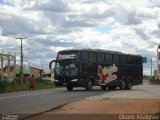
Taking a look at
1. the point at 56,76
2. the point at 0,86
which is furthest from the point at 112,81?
the point at 0,86

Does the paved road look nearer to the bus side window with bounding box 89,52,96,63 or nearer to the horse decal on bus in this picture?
the bus side window with bounding box 89,52,96,63

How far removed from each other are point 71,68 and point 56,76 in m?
1.64

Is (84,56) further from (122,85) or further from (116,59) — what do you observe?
(122,85)

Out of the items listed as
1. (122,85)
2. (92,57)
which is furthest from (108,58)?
(122,85)

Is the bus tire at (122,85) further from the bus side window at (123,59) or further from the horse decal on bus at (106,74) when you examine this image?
the bus side window at (123,59)

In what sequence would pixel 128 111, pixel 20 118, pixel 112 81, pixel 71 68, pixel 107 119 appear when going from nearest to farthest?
1. pixel 107 119
2. pixel 20 118
3. pixel 128 111
4. pixel 71 68
5. pixel 112 81

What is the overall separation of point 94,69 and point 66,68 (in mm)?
2654

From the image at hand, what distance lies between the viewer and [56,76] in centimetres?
4409

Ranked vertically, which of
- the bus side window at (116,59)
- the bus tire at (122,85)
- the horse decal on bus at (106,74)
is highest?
the bus side window at (116,59)

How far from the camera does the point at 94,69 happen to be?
4472 centimetres

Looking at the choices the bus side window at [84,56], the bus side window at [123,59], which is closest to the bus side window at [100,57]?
the bus side window at [84,56]

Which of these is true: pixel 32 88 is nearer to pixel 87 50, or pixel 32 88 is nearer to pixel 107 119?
pixel 87 50

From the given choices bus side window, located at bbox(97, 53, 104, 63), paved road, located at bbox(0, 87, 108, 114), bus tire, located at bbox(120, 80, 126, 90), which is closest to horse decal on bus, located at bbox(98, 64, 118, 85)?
bus side window, located at bbox(97, 53, 104, 63)

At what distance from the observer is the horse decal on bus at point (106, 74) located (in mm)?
45812
